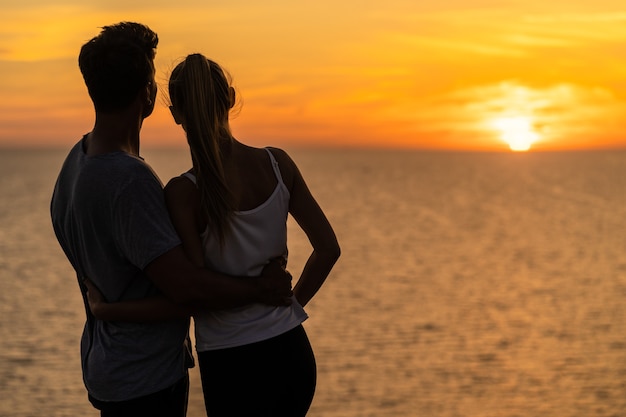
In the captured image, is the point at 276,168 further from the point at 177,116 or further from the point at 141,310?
the point at 141,310

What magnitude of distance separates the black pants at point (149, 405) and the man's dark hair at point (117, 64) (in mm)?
959

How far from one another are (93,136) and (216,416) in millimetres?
1037

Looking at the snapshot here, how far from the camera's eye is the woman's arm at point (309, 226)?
3100 mm

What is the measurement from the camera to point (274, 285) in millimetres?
2994

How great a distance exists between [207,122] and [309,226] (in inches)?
24.1

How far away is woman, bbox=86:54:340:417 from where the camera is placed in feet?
9.57

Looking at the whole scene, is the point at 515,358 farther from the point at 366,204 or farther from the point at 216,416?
the point at 366,204

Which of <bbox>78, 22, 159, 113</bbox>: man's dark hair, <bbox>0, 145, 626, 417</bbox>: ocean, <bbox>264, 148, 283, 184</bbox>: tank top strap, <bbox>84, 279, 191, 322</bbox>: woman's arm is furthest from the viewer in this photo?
<bbox>0, 145, 626, 417</bbox>: ocean

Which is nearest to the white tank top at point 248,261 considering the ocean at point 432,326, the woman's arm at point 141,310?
the woman's arm at point 141,310

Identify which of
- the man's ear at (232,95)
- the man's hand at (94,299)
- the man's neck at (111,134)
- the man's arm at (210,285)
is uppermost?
the man's ear at (232,95)

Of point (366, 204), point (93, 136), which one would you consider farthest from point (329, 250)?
point (366, 204)

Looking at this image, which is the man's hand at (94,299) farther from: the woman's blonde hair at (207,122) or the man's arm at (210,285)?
the woman's blonde hair at (207,122)

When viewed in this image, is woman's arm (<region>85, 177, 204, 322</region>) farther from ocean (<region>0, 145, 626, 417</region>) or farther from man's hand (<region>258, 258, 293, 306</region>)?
ocean (<region>0, 145, 626, 417</region>)

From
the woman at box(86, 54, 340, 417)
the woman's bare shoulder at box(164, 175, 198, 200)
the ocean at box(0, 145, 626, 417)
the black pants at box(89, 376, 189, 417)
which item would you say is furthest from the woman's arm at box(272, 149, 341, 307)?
the ocean at box(0, 145, 626, 417)
